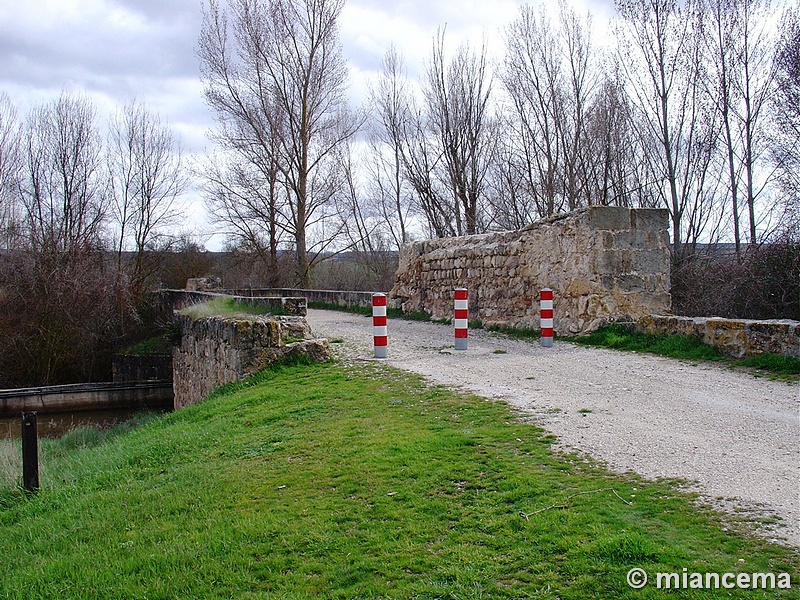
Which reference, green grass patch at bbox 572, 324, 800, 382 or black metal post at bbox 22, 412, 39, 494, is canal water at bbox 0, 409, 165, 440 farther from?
green grass patch at bbox 572, 324, 800, 382

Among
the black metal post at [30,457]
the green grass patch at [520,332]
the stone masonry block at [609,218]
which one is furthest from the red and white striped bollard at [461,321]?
the black metal post at [30,457]

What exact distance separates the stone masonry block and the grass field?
513 centimetres

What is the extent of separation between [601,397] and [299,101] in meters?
25.5

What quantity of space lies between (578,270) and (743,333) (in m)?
3.21

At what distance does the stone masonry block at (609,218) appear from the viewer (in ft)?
33.7

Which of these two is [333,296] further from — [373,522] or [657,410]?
[373,522]

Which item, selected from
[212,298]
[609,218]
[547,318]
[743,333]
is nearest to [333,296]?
[212,298]

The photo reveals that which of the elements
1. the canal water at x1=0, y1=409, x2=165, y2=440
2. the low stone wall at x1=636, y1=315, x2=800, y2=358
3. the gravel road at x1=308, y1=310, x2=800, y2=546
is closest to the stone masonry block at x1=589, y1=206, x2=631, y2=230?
the low stone wall at x1=636, y1=315, x2=800, y2=358

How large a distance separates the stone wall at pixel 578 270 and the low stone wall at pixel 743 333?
1.31 metres

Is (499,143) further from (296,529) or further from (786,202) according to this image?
(296,529)

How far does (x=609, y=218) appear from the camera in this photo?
1030cm

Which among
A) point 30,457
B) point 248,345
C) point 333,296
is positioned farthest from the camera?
point 333,296

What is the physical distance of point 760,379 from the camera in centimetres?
661

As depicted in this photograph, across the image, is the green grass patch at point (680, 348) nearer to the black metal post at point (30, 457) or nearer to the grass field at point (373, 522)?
the grass field at point (373, 522)
